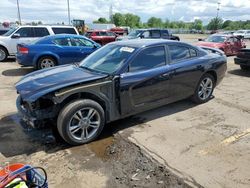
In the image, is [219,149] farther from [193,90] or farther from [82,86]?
[82,86]

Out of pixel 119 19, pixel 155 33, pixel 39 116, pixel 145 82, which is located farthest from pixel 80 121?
pixel 119 19

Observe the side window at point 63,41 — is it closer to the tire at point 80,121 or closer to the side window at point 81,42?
the side window at point 81,42

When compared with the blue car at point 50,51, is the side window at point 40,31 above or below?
above

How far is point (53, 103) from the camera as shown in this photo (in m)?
4.05

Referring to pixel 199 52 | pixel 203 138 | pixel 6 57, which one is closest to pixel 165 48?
pixel 199 52

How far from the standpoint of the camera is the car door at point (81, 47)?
10000 mm

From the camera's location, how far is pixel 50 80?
4348 millimetres

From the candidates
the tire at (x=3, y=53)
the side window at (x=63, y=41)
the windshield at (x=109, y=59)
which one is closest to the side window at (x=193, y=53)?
the windshield at (x=109, y=59)

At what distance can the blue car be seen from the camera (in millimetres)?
9500

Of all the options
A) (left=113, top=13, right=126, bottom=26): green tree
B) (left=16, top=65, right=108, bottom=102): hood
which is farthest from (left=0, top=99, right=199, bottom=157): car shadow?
(left=113, top=13, right=126, bottom=26): green tree

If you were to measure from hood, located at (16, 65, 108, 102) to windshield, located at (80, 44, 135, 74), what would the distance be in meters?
0.21

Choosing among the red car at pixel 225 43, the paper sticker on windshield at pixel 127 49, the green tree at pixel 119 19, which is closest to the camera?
the paper sticker on windshield at pixel 127 49

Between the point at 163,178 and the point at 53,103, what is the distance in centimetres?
196

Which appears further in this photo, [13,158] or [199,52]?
[199,52]
